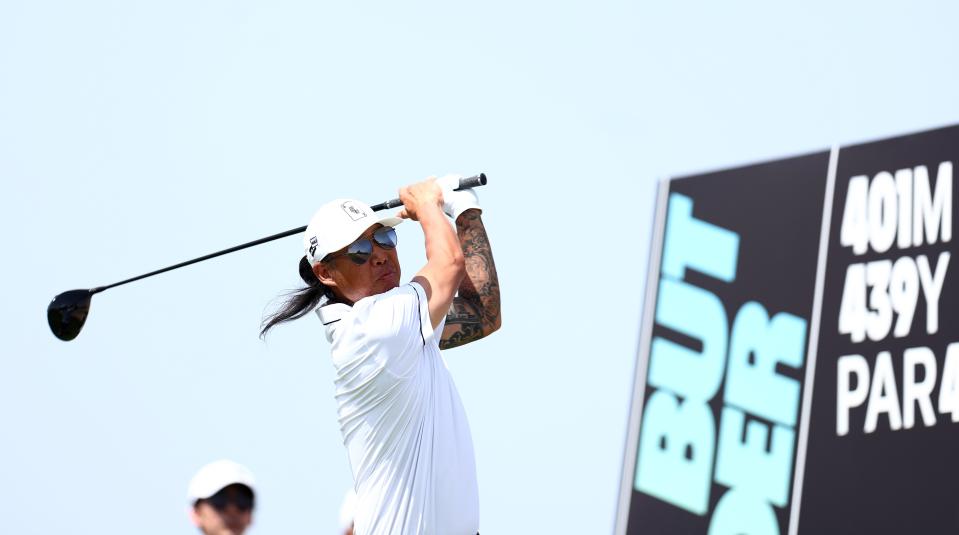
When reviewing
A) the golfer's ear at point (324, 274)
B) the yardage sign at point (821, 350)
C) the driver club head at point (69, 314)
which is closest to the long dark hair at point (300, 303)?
the golfer's ear at point (324, 274)

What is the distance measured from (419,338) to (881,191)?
11044 millimetres

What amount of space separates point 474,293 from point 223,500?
3.93ft

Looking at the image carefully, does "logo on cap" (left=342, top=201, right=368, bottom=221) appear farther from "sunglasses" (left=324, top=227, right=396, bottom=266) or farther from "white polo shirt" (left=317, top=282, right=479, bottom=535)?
"white polo shirt" (left=317, top=282, right=479, bottom=535)

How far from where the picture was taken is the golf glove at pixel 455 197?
550 centimetres

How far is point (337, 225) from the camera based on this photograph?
521 centimetres

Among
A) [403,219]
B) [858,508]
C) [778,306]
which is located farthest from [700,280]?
[403,219]

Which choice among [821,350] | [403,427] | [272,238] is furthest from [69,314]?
[821,350]

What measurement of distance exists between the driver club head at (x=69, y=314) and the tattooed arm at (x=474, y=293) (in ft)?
7.45

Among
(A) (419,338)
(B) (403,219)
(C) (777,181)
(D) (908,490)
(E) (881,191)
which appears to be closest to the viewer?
(A) (419,338)

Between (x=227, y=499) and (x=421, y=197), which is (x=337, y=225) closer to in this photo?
(x=421, y=197)

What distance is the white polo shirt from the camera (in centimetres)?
484

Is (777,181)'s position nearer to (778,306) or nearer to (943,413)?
(778,306)

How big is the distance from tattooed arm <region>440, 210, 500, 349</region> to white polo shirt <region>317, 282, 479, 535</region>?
0.74 m

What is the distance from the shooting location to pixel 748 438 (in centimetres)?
1566
